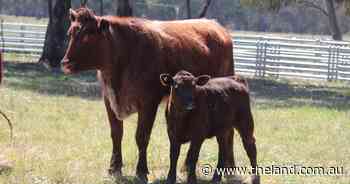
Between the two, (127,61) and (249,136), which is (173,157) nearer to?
(249,136)

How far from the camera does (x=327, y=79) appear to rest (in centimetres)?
2595

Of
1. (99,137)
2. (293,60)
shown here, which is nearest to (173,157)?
(99,137)

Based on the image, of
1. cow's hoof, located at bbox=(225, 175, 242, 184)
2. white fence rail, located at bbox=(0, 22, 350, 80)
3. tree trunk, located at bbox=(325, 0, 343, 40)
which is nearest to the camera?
cow's hoof, located at bbox=(225, 175, 242, 184)

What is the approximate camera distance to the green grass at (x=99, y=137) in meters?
8.66

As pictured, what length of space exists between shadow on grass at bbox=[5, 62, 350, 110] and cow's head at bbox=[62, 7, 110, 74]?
826 cm

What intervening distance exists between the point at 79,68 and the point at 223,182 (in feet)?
6.52

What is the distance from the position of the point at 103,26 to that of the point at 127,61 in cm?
45

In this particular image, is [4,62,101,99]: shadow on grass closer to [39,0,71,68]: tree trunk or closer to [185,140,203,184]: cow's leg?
[39,0,71,68]: tree trunk

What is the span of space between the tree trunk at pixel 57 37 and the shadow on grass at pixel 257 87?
488 mm

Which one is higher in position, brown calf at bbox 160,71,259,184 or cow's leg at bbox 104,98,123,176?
brown calf at bbox 160,71,259,184

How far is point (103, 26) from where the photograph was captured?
827 cm

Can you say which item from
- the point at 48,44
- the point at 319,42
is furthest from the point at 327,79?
the point at 48,44

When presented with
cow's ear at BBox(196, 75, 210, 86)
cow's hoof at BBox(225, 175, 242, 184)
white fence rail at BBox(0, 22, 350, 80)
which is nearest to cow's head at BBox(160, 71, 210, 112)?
cow's ear at BBox(196, 75, 210, 86)

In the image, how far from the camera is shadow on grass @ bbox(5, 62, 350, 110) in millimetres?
17391
